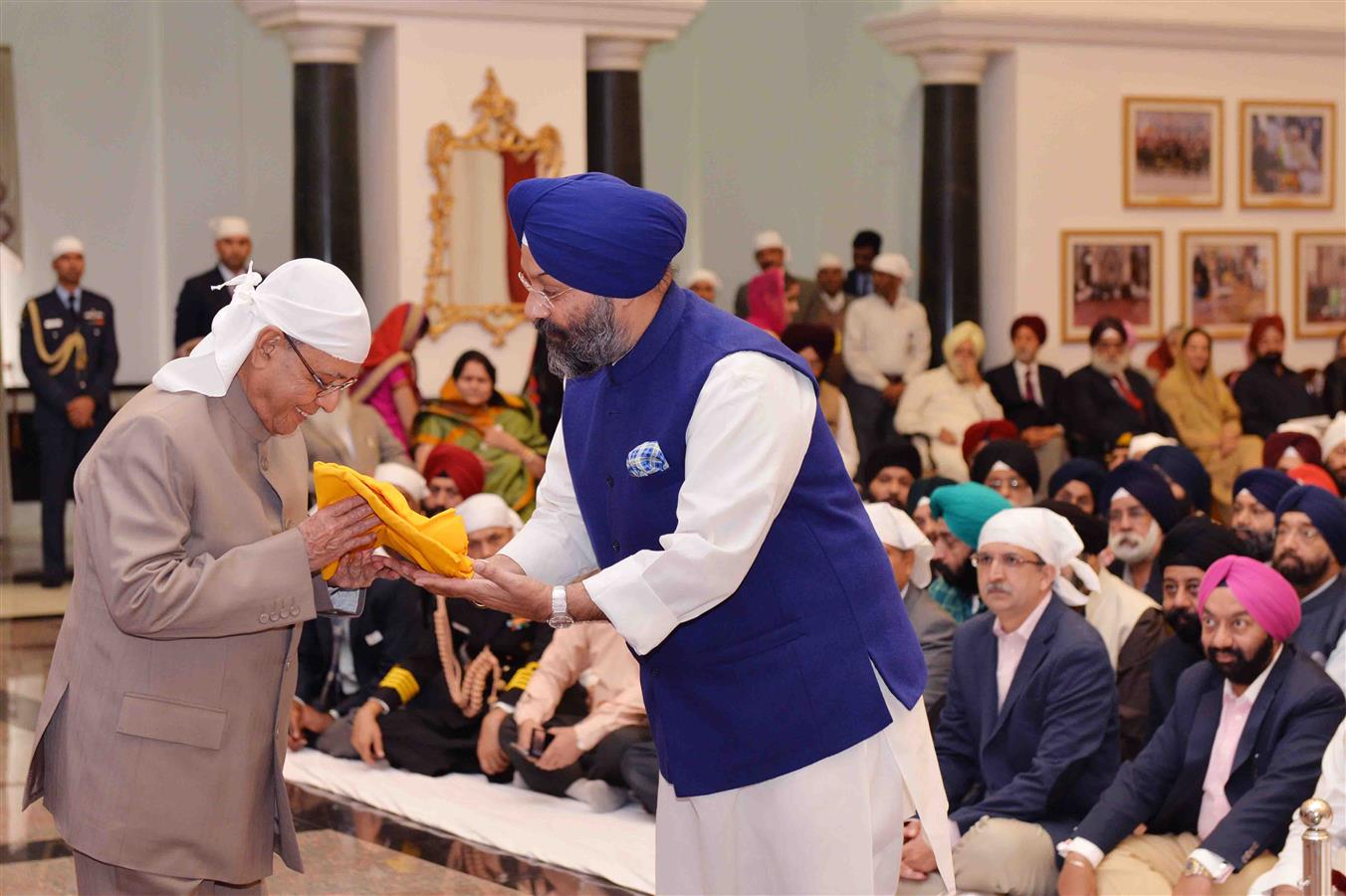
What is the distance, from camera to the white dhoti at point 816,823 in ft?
10.4

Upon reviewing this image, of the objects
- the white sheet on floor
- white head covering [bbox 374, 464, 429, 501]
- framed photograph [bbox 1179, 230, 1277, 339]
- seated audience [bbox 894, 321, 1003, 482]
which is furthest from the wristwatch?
framed photograph [bbox 1179, 230, 1277, 339]

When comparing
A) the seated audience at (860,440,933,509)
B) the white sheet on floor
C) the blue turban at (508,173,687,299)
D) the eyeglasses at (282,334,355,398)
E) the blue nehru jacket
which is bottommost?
the white sheet on floor

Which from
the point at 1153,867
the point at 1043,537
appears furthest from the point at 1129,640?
the point at 1153,867

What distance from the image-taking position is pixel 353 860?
19.1ft

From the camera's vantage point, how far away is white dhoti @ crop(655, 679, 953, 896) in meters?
3.18

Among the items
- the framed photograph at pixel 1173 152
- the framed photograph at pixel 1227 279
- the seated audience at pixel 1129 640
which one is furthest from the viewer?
the framed photograph at pixel 1227 279

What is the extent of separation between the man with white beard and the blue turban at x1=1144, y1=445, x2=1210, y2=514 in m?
0.90

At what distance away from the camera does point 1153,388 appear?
1255 cm

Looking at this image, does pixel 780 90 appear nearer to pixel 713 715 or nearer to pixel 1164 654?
pixel 1164 654

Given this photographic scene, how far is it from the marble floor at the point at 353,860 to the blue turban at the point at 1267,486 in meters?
3.15

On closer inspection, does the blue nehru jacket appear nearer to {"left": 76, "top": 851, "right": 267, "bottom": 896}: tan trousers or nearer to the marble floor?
{"left": 76, "top": 851, "right": 267, "bottom": 896}: tan trousers

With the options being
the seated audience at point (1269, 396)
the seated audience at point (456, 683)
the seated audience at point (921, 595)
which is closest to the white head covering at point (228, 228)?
the seated audience at point (456, 683)

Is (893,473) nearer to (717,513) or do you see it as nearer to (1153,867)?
(1153,867)

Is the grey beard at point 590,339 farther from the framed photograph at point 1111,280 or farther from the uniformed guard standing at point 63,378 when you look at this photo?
the framed photograph at point 1111,280
